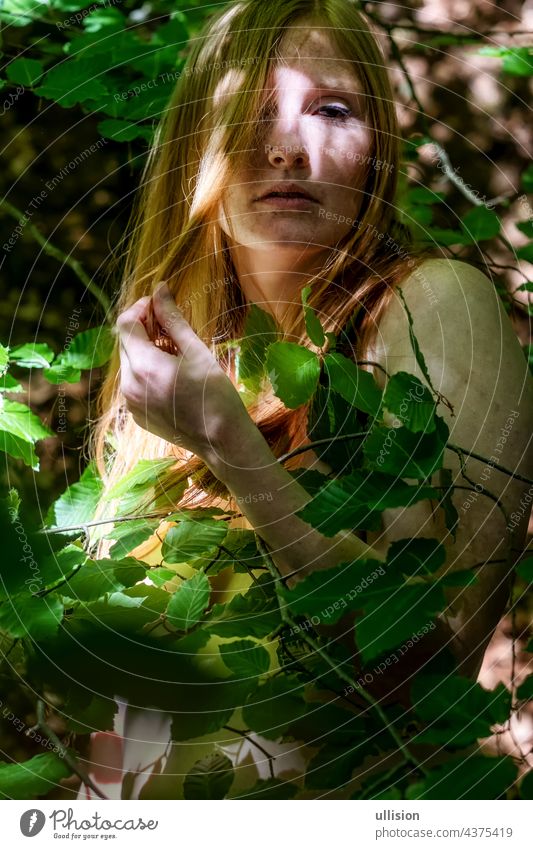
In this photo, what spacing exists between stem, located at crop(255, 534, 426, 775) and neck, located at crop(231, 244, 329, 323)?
218 millimetres

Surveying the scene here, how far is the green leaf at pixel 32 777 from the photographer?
21.0 inches

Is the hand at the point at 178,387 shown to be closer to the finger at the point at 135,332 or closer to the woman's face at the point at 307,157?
the finger at the point at 135,332

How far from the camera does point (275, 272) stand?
2.20ft

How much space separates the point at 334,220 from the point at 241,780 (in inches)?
14.8

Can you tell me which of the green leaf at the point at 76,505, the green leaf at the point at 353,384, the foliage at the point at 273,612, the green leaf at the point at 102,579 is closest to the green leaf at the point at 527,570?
the foliage at the point at 273,612

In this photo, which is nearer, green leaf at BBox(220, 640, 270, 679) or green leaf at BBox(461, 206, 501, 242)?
green leaf at BBox(220, 640, 270, 679)

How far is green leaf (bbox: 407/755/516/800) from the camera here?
1.39 feet

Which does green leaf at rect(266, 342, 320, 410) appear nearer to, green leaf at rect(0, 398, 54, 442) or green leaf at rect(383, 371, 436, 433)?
green leaf at rect(383, 371, 436, 433)

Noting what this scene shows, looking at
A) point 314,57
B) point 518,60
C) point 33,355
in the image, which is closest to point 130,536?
point 33,355

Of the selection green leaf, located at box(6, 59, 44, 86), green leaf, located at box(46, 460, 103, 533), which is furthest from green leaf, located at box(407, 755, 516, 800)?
green leaf, located at box(6, 59, 44, 86)

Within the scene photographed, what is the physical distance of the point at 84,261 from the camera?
109 cm

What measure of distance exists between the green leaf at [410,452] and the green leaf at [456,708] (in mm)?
101

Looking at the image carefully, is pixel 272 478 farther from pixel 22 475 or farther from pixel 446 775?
pixel 22 475
